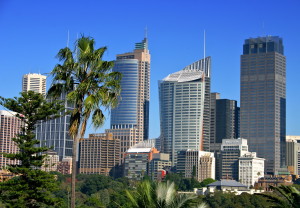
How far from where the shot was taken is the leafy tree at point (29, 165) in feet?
135

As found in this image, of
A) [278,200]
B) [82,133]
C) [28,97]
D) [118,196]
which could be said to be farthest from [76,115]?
[118,196]

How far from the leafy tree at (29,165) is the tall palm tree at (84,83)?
972cm

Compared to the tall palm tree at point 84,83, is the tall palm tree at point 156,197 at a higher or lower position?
lower

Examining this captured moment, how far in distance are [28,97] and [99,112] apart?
13.1 metres

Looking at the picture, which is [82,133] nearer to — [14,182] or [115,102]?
[115,102]

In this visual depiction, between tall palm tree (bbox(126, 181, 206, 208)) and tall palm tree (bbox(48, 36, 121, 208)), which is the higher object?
tall palm tree (bbox(48, 36, 121, 208))

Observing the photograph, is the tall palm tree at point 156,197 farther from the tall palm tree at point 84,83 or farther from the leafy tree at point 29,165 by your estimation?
the leafy tree at point 29,165

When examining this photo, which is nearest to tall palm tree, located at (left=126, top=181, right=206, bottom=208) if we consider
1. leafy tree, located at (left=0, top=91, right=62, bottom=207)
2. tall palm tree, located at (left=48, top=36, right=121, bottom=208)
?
tall palm tree, located at (left=48, top=36, right=121, bottom=208)

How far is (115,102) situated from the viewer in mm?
32250

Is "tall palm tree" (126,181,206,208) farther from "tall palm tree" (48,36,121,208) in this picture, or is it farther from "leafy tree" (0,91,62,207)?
"leafy tree" (0,91,62,207)

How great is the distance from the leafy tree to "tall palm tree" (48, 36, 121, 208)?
9.72m

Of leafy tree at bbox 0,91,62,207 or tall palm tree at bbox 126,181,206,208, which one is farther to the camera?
leafy tree at bbox 0,91,62,207

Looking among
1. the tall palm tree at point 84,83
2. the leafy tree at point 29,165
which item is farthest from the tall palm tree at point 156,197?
the leafy tree at point 29,165

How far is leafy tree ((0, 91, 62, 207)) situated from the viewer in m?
41.2
